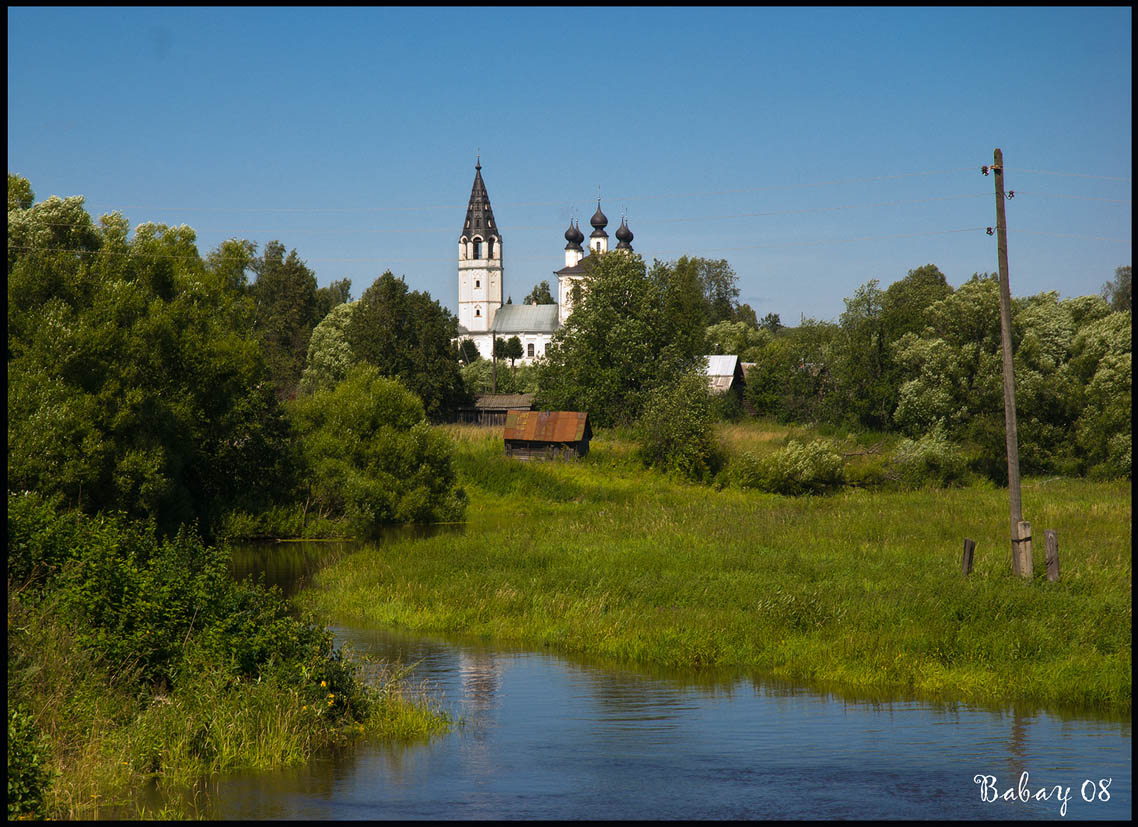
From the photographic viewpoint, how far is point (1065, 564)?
25016mm

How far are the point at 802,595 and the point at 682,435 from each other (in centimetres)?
3425

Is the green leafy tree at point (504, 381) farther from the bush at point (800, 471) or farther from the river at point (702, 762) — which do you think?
the river at point (702, 762)

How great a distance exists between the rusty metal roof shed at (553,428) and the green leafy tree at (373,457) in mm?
11955

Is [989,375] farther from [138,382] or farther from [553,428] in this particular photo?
[138,382]

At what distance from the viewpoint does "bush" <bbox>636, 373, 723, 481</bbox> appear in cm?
5694

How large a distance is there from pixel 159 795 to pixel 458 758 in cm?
360

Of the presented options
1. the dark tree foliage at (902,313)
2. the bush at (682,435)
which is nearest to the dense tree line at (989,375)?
the dark tree foliage at (902,313)

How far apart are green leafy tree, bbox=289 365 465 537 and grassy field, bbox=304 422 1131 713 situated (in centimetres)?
959

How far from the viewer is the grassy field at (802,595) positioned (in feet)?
62.3

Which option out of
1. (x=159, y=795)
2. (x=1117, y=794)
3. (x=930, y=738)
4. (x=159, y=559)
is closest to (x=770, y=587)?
(x=930, y=738)

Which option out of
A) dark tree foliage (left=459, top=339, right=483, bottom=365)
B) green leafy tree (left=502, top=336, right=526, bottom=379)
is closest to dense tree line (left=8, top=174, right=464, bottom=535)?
dark tree foliage (left=459, top=339, right=483, bottom=365)

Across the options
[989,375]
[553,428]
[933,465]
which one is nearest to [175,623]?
[933,465]

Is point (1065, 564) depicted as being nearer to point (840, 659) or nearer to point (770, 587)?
point (770, 587)

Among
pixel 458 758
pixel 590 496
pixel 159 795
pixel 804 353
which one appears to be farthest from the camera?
pixel 804 353
